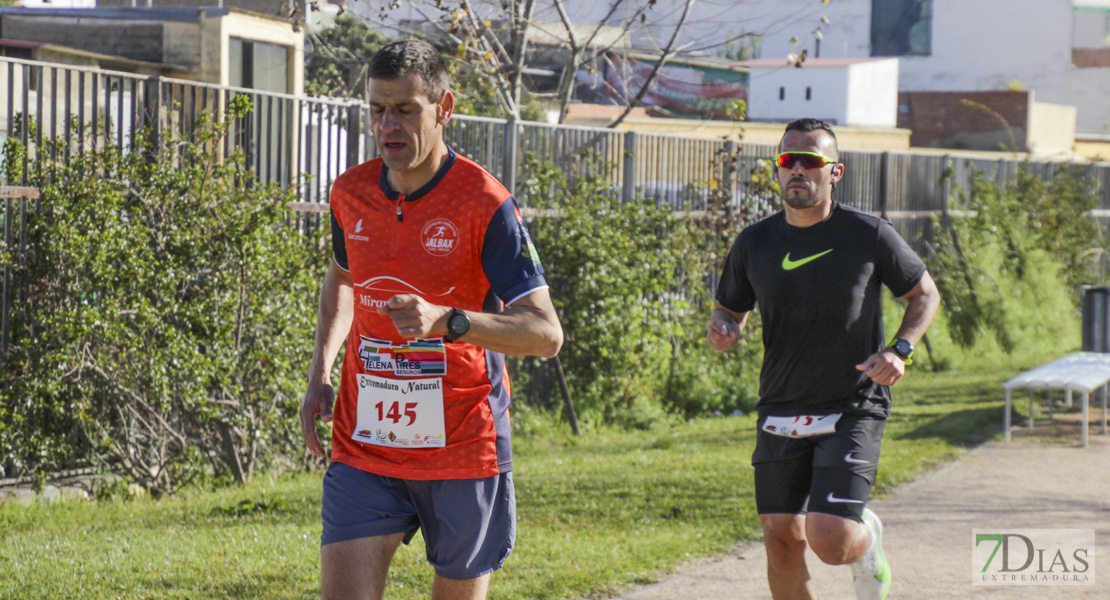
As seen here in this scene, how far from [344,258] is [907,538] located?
4.19 meters

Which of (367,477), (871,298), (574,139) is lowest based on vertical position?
(367,477)

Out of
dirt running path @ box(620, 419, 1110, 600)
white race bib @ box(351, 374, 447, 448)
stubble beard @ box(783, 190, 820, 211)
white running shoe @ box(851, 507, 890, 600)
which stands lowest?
dirt running path @ box(620, 419, 1110, 600)

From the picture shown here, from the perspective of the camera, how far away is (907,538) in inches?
267

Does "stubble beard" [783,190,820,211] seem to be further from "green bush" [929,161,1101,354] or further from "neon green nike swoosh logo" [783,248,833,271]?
"green bush" [929,161,1101,354]

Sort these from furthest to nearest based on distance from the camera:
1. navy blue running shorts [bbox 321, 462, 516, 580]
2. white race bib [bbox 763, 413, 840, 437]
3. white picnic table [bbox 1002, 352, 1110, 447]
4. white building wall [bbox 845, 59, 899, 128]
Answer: white building wall [bbox 845, 59, 899, 128] < white picnic table [bbox 1002, 352, 1110, 447] < white race bib [bbox 763, 413, 840, 437] < navy blue running shorts [bbox 321, 462, 516, 580]

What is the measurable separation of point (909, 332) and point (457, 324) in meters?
2.20

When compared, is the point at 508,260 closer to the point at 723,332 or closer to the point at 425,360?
the point at 425,360

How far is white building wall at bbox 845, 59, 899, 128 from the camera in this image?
4025 centimetres

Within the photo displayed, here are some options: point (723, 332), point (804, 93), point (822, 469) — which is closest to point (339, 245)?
point (723, 332)

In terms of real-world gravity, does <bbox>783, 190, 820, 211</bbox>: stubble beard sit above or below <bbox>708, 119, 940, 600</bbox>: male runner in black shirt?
above

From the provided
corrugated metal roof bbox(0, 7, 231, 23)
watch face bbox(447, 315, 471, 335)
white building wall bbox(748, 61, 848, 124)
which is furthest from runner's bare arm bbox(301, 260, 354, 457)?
white building wall bbox(748, 61, 848, 124)

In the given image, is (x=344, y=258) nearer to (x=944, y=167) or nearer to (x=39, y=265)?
(x=39, y=265)

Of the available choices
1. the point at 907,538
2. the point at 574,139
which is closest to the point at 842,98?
the point at 574,139

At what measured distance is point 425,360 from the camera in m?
3.46
